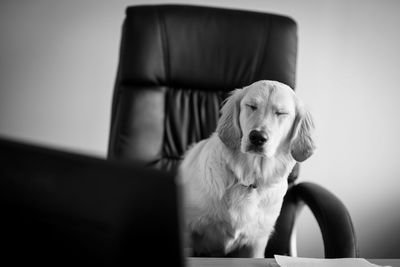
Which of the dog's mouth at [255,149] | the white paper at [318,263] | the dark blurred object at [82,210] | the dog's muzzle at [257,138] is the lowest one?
the white paper at [318,263]

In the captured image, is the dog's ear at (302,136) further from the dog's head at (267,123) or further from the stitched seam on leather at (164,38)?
the stitched seam on leather at (164,38)

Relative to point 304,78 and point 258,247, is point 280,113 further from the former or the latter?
point 304,78

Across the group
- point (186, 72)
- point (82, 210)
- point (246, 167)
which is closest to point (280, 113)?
point (246, 167)

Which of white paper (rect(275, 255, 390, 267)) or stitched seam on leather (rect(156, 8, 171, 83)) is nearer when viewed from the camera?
white paper (rect(275, 255, 390, 267))

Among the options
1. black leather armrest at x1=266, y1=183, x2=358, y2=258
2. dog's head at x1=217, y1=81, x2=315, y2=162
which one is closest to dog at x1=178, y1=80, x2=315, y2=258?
dog's head at x1=217, y1=81, x2=315, y2=162

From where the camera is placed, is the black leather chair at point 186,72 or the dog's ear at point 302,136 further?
the black leather chair at point 186,72

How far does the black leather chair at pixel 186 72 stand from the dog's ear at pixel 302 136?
0.20m

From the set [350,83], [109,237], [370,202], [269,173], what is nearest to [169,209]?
[109,237]

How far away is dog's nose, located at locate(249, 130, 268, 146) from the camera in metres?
1.08

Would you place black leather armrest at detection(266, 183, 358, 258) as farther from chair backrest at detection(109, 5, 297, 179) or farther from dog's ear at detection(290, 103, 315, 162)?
chair backrest at detection(109, 5, 297, 179)

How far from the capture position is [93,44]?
6.22ft

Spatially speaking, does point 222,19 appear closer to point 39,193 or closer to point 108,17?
point 108,17

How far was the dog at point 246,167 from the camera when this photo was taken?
111 cm

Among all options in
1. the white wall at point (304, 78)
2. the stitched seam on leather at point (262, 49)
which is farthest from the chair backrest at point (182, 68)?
the white wall at point (304, 78)
